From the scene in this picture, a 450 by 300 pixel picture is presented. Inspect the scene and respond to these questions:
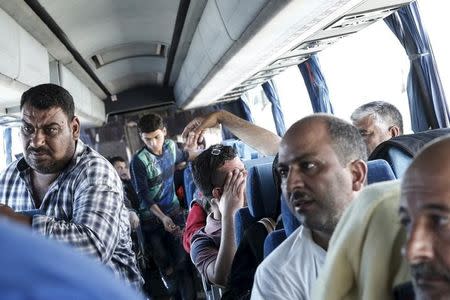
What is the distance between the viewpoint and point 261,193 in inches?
118

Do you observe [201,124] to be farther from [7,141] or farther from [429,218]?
[7,141]

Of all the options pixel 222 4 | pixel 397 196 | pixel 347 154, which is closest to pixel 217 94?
pixel 222 4

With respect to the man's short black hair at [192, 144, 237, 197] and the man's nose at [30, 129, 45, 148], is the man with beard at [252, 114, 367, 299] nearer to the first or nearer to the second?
the man's nose at [30, 129, 45, 148]

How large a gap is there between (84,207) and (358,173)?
1.09 meters

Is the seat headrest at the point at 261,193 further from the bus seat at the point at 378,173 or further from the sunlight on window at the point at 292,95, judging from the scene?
the sunlight on window at the point at 292,95

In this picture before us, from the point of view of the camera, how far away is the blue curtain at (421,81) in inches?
207

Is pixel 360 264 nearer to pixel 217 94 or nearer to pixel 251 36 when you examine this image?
pixel 251 36

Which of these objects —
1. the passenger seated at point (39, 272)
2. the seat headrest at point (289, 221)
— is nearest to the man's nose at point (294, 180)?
the seat headrest at point (289, 221)

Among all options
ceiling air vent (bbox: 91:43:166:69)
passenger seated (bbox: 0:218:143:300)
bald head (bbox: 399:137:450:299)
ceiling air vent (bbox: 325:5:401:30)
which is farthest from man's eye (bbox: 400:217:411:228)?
ceiling air vent (bbox: 91:43:166:69)

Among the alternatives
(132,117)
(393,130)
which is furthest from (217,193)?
(132,117)

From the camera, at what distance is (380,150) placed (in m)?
2.99

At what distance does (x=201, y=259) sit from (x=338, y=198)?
1448 millimetres

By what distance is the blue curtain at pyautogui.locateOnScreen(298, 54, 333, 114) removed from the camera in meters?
8.16

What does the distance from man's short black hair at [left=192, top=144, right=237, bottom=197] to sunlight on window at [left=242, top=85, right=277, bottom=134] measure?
8003mm
